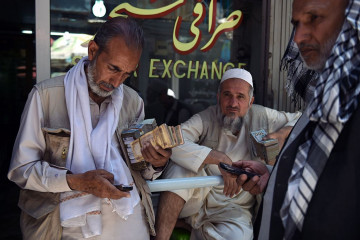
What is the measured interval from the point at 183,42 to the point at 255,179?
2129mm

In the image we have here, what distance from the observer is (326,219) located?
3.85 feet

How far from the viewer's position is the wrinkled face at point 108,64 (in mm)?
2055

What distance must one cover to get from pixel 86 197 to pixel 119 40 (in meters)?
0.85

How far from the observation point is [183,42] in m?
3.82

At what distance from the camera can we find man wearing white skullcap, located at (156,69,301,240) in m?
2.80

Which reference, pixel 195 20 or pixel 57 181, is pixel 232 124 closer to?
pixel 195 20

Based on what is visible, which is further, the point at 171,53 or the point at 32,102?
the point at 171,53

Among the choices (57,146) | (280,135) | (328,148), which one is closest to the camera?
(328,148)

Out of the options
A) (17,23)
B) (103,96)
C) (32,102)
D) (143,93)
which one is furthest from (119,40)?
(17,23)

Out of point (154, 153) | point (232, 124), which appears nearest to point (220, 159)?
point (232, 124)

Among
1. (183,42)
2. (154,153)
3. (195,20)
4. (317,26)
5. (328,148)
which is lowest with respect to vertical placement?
(154,153)

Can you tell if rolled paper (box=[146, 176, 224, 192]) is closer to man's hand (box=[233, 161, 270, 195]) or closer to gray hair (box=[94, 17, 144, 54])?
man's hand (box=[233, 161, 270, 195])

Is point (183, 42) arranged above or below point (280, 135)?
above

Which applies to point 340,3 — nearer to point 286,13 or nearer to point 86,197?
point 86,197
